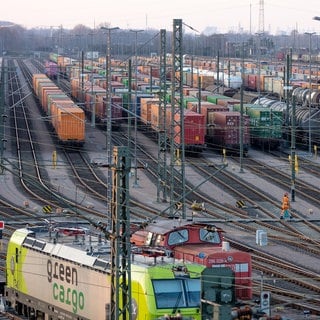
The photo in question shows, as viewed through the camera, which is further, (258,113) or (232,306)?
(258,113)

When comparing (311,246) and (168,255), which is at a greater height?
(168,255)

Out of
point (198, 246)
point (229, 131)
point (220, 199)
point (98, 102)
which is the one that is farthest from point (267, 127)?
point (198, 246)

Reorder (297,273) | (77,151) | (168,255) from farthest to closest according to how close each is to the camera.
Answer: (77,151), (297,273), (168,255)

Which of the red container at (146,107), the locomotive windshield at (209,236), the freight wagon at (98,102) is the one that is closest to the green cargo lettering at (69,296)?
the locomotive windshield at (209,236)

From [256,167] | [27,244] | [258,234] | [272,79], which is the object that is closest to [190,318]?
[27,244]

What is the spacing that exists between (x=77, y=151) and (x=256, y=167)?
35.4 feet

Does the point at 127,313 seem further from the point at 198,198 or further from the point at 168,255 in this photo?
the point at 198,198

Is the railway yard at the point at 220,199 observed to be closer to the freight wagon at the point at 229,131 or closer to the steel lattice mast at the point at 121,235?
the freight wagon at the point at 229,131

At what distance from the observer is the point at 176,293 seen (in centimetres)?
1908

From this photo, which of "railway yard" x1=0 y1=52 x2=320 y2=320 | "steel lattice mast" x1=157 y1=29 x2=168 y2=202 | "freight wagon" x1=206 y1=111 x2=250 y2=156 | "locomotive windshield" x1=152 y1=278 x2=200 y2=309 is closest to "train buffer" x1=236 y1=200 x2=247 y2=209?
"railway yard" x1=0 y1=52 x2=320 y2=320

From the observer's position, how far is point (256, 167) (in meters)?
54.1

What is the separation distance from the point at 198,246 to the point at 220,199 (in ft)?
72.3

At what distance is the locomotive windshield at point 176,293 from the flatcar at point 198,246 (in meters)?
1.85

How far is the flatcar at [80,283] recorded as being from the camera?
19.0 metres
